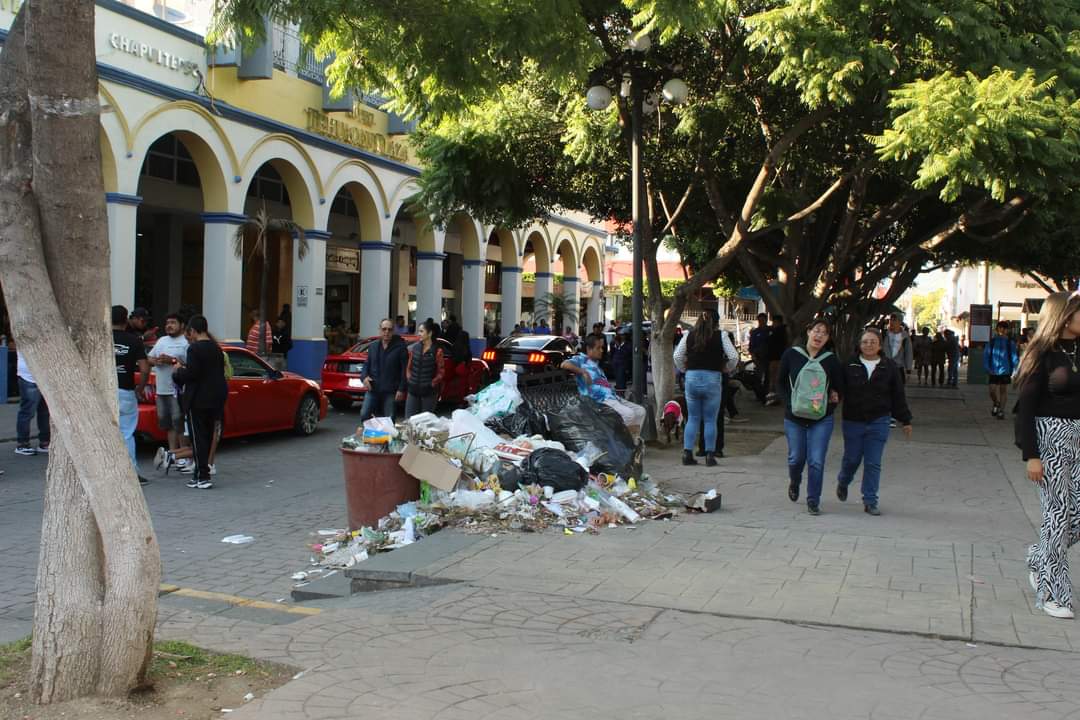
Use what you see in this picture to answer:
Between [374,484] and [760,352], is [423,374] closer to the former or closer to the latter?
[374,484]

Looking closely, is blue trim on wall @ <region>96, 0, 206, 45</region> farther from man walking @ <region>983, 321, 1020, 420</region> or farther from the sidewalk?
man walking @ <region>983, 321, 1020, 420</region>

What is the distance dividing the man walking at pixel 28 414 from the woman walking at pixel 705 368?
7.15m

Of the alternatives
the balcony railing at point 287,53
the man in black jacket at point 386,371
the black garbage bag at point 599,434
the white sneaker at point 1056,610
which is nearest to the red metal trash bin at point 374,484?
the black garbage bag at point 599,434

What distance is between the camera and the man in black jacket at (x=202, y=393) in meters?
10.3

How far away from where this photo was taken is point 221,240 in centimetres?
2075

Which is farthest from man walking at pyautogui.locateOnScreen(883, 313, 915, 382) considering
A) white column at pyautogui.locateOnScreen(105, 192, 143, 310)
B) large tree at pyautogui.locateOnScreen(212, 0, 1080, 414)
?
Answer: white column at pyautogui.locateOnScreen(105, 192, 143, 310)

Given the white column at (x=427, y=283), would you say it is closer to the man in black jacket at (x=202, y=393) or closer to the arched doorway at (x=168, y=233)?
the arched doorway at (x=168, y=233)

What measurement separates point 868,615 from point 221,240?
17697mm

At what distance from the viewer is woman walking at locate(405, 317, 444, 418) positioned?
12398mm

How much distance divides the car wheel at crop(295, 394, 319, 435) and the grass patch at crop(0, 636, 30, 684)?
990 cm

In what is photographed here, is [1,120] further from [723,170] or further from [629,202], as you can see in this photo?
[629,202]

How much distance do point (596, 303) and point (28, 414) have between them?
36.4 meters

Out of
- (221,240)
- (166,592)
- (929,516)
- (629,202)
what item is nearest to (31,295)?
(166,592)

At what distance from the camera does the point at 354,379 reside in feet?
59.1
